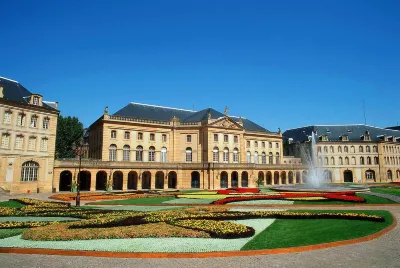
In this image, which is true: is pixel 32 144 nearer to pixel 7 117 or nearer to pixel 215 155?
pixel 7 117

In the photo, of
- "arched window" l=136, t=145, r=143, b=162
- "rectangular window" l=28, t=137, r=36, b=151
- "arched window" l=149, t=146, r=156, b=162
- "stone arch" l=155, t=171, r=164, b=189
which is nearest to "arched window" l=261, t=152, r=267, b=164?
"stone arch" l=155, t=171, r=164, b=189

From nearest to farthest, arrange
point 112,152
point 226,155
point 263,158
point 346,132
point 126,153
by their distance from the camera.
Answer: point 112,152, point 126,153, point 226,155, point 263,158, point 346,132

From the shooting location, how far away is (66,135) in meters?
63.0

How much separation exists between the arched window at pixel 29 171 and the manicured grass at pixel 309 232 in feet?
126

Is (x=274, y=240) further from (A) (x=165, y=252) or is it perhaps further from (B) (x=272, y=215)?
(B) (x=272, y=215)

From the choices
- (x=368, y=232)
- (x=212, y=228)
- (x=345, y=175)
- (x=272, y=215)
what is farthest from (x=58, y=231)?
(x=345, y=175)

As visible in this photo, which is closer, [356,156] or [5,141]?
[5,141]

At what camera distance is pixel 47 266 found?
29.1ft

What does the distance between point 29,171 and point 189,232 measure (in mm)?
37880

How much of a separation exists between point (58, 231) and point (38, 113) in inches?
1422

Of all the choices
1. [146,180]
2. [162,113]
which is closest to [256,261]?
[146,180]

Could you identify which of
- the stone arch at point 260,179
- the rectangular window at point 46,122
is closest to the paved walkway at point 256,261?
the rectangular window at point 46,122

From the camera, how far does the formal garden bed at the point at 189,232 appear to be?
36.1ft

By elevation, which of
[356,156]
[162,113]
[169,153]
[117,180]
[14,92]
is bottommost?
[117,180]
